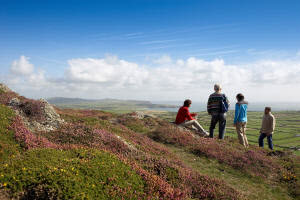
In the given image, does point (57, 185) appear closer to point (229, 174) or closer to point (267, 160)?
point (229, 174)

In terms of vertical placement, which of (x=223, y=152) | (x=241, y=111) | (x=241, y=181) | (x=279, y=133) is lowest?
(x=279, y=133)

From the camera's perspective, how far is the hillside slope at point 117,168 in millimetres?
5880

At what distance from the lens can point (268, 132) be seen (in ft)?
57.5

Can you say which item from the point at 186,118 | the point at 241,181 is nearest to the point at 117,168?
the point at 241,181

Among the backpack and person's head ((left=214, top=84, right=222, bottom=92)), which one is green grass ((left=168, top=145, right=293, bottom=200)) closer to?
the backpack

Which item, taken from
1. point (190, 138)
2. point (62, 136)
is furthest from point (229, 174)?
point (62, 136)

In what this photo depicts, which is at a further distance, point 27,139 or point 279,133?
point 279,133

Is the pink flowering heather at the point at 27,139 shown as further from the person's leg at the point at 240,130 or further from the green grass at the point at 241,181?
the person's leg at the point at 240,130

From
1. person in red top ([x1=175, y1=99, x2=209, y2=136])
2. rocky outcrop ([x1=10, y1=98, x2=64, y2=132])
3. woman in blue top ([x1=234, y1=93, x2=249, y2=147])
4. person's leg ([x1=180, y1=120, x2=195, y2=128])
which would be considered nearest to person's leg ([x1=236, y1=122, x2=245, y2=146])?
woman in blue top ([x1=234, y1=93, x2=249, y2=147])

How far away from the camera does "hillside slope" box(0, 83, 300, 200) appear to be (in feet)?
19.3

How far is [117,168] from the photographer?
293 inches

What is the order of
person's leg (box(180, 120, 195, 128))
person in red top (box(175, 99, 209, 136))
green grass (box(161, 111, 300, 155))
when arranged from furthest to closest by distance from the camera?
1. green grass (box(161, 111, 300, 155))
2. person's leg (box(180, 120, 195, 128))
3. person in red top (box(175, 99, 209, 136))

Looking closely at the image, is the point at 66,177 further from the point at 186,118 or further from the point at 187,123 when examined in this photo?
the point at 187,123

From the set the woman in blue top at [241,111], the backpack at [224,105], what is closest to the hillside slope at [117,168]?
the woman in blue top at [241,111]
